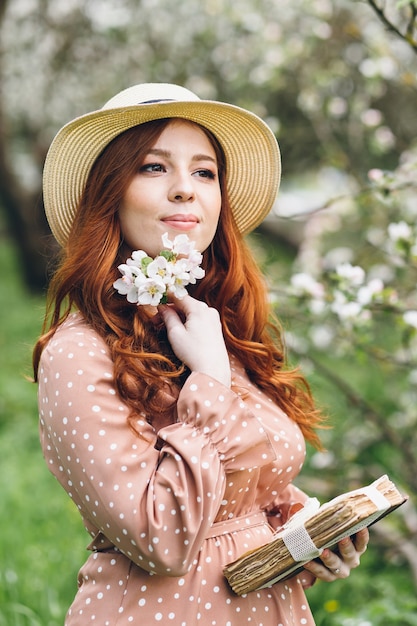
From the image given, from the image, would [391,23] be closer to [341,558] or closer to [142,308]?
[142,308]

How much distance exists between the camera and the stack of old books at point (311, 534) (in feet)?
4.96

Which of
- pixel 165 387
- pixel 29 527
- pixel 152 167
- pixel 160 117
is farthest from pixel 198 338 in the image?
pixel 29 527

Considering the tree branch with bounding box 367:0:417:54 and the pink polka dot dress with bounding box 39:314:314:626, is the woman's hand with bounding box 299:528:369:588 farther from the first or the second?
the tree branch with bounding box 367:0:417:54

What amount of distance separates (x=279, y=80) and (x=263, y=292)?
3.37 m

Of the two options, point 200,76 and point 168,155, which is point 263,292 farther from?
point 200,76

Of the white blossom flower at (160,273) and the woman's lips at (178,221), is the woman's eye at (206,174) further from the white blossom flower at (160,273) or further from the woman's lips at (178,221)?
the white blossom flower at (160,273)

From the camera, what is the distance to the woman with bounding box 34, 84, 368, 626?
158 centimetres

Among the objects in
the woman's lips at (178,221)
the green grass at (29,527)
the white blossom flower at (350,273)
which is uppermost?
the woman's lips at (178,221)

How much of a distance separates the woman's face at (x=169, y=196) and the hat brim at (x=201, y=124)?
74 millimetres

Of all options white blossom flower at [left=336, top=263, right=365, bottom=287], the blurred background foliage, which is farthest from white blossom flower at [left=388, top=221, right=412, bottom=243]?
white blossom flower at [left=336, top=263, right=365, bottom=287]

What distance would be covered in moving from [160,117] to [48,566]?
2437mm

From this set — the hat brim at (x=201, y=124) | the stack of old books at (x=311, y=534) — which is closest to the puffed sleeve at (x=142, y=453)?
the stack of old books at (x=311, y=534)

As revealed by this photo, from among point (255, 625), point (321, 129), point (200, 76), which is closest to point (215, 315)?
point (255, 625)

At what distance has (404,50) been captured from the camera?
5.62 meters
